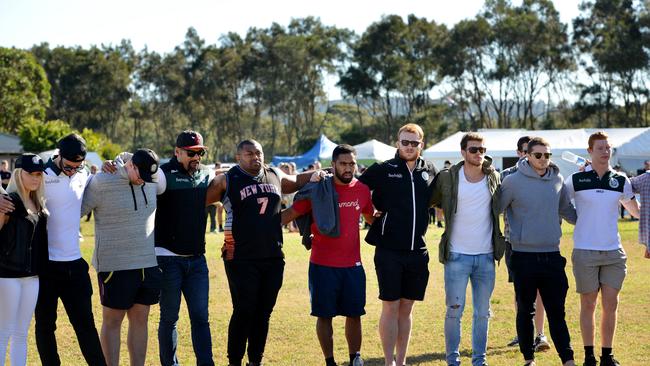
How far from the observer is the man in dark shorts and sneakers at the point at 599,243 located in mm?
7625

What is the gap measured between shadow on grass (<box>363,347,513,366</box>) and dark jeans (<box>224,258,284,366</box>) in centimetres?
135

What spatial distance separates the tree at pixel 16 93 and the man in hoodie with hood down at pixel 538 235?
58487 mm

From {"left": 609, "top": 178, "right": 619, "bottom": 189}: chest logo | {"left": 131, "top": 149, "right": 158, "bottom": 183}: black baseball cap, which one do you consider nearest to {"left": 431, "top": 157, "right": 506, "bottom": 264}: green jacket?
{"left": 609, "top": 178, "right": 619, "bottom": 189}: chest logo

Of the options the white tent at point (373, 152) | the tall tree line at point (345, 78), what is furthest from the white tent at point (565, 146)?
the tall tree line at point (345, 78)

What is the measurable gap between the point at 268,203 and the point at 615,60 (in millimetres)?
62434

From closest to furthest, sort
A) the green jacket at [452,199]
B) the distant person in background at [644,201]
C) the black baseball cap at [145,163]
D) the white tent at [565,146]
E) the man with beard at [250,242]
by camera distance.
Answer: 1. the black baseball cap at [145,163]
2. the man with beard at [250,242]
3. the green jacket at [452,199]
4. the distant person in background at [644,201]
5. the white tent at [565,146]

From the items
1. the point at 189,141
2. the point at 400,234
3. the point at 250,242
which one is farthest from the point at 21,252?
the point at 400,234

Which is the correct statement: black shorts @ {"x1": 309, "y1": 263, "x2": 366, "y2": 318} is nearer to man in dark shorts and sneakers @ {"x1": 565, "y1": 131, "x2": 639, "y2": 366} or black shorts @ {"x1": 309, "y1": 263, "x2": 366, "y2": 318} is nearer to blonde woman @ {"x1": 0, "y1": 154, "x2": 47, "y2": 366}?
man in dark shorts and sneakers @ {"x1": 565, "y1": 131, "x2": 639, "y2": 366}

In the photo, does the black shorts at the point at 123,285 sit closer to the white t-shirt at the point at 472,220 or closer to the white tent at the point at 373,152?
the white t-shirt at the point at 472,220

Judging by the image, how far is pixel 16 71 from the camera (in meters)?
62.5

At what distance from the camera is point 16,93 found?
61.3 metres

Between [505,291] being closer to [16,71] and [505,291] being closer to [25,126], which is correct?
[25,126]

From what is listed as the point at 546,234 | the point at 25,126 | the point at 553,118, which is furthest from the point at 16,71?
the point at 546,234

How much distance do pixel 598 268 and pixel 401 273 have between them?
195 cm
